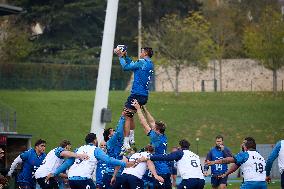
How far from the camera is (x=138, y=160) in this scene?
72.0 feet

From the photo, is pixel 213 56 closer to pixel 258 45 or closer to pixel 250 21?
pixel 258 45

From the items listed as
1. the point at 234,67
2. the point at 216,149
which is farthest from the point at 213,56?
the point at 216,149

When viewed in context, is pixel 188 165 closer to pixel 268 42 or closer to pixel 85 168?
pixel 85 168

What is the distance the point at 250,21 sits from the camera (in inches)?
3593

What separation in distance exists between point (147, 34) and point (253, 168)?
2153 inches

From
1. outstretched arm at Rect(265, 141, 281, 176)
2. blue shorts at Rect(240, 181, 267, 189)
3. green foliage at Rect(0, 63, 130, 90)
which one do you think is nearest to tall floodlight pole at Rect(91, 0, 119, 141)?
blue shorts at Rect(240, 181, 267, 189)

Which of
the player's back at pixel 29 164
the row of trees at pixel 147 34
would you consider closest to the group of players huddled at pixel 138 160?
the player's back at pixel 29 164

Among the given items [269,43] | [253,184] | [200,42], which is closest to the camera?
[253,184]

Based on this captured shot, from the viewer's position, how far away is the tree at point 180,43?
73.2m

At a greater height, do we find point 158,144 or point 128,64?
point 128,64

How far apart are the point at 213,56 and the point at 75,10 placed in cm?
1359

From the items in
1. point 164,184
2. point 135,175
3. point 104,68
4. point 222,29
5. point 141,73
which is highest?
point 222,29

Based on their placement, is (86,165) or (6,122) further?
(6,122)

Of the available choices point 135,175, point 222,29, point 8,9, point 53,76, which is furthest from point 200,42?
point 135,175
